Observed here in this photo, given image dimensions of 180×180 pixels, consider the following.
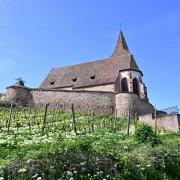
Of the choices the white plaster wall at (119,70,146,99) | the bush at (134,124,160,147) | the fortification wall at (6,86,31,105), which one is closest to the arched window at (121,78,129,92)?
the white plaster wall at (119,70,146,99)

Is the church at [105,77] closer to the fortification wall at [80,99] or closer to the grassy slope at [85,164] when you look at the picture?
the fortification wall at [80,99]

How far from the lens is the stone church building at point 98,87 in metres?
50.1

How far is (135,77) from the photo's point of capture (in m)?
57.1

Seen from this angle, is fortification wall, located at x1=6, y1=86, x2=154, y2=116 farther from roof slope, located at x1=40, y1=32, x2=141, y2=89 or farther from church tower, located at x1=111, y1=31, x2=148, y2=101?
roof slope, located at x1=40, y1=32, x2=141, y2=89

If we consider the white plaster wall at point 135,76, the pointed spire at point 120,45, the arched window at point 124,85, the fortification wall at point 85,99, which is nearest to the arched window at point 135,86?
the white plaster wall at point 135,76

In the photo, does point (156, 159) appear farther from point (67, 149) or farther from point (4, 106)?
point (4, 106)

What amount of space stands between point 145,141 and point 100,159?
666 centimetres

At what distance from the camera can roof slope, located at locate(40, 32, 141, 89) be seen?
56866mm

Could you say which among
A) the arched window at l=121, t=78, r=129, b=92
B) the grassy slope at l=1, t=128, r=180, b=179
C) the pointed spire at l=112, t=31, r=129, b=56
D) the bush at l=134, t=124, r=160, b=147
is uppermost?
the pointed spire at l=112, t=31, r=129, b=56

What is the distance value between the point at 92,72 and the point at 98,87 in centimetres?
382

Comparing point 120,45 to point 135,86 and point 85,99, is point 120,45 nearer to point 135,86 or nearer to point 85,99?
point 135,86

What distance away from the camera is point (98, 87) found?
56.2 meters

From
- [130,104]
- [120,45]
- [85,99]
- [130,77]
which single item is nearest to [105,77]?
[130,77]

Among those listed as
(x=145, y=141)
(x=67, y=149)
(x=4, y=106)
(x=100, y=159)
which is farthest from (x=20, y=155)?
(x=4, y=106)
